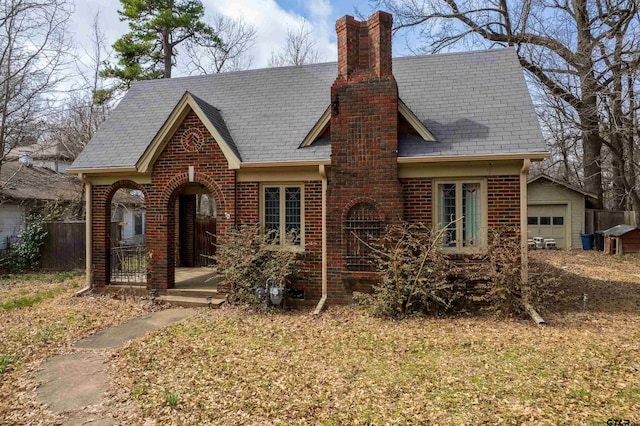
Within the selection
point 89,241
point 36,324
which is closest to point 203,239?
point 89,241

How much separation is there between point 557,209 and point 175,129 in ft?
63.0

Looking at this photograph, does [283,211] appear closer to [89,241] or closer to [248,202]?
[248,202]

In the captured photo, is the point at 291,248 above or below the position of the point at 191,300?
above

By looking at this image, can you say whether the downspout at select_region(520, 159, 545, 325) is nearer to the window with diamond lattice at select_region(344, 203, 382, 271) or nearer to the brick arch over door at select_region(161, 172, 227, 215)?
the window with diamond lattice at select_region(344, 203, 382, 271)

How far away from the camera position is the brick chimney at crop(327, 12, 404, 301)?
26.5 feet

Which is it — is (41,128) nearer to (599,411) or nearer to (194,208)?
(194,208)

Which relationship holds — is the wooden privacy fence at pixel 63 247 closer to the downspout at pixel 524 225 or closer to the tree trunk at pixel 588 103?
the downspout at pixel 524 225

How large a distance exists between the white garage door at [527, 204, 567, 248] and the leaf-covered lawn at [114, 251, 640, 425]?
43.8 feet

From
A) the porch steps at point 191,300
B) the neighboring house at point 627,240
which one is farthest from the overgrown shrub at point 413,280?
the neighboring house at point 627,240

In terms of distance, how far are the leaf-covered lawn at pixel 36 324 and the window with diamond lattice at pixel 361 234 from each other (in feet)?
15.8

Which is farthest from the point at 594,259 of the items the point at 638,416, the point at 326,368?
the point at 326,368

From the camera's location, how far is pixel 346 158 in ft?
27.3

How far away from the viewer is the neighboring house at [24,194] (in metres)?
15.4

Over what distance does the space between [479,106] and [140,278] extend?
32.1 feet
